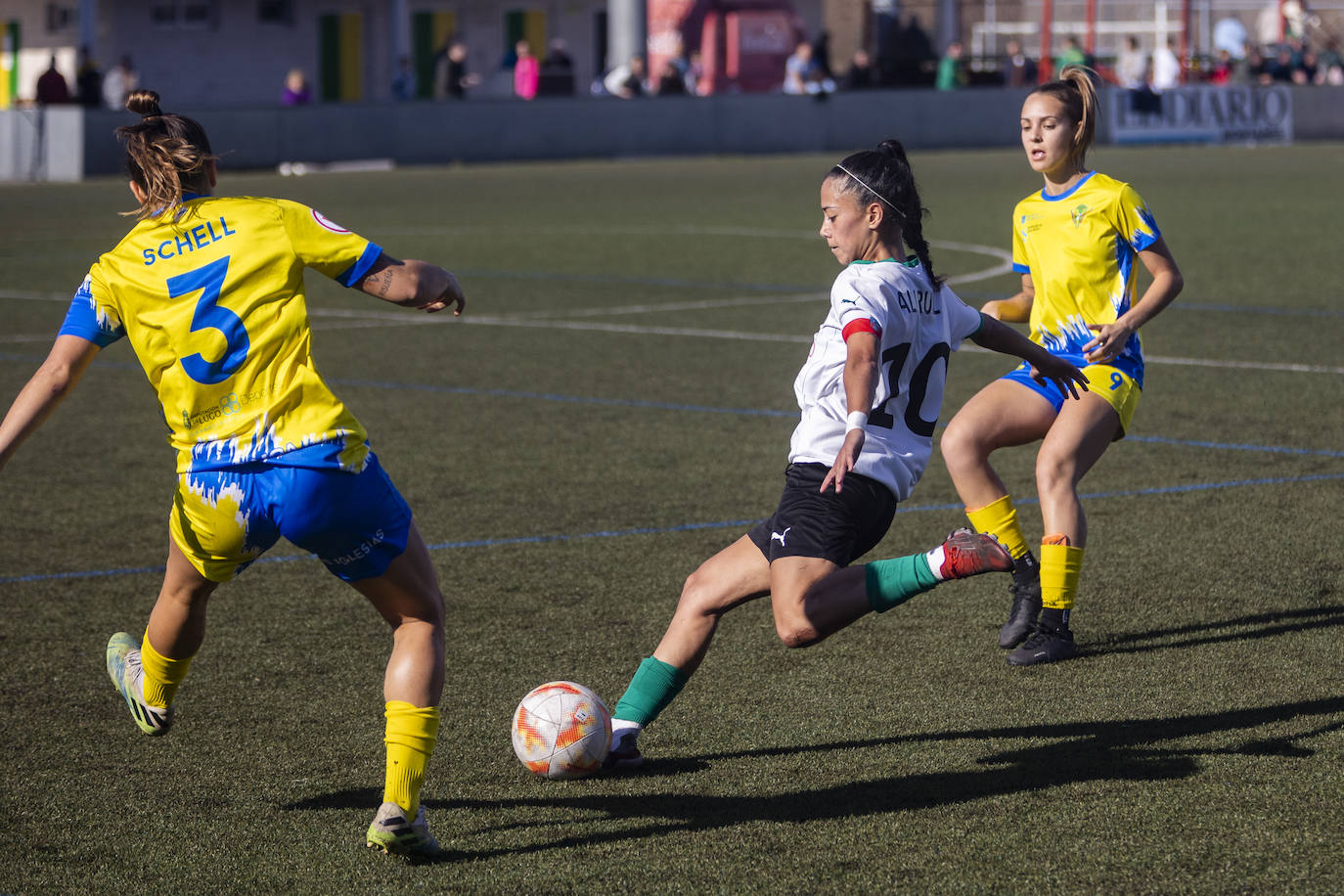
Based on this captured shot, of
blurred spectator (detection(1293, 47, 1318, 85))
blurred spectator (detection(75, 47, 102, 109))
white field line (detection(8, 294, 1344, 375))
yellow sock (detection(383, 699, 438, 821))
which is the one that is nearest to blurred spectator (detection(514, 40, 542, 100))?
blurred spectator (detection(75, 47, 102, 109))

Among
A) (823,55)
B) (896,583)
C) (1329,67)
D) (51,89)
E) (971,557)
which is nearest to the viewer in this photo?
(971,557)

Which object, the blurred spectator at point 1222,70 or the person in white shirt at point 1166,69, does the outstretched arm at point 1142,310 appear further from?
the blurred spectator at point 1222,70

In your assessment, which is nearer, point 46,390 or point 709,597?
point 46,390

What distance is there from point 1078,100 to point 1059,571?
5.26ft

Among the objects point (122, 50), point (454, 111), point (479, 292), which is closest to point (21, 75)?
point (122, 50)

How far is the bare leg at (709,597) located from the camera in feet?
14.7

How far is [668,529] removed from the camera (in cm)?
711

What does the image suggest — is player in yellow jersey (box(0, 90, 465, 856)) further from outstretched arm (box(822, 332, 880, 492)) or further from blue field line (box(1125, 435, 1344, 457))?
blue field line (box(1125, 435, 1344, 457))

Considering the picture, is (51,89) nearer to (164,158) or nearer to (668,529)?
(668,529)

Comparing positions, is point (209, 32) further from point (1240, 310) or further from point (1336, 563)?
point (1336, 563)

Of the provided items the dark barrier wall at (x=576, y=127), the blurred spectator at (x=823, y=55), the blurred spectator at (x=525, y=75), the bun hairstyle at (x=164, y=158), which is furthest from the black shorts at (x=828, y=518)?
the blurred spectator at (x=823, y=55)

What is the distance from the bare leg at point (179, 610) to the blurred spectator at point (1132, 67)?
121 ft

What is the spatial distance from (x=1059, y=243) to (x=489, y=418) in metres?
4.60

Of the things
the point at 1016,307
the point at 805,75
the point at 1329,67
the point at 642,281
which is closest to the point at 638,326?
the point at 642,281
